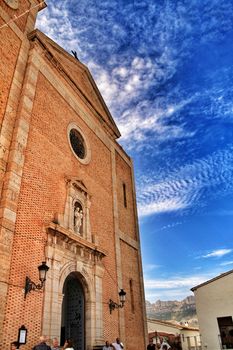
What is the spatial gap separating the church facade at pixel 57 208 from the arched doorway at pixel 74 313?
34mm

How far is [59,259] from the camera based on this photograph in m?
9.80

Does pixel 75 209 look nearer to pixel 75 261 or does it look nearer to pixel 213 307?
pixel 75 261

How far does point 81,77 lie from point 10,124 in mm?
7620

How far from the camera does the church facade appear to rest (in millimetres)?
8438

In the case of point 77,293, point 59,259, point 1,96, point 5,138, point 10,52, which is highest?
point 10,52

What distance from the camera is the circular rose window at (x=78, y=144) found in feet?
43.6

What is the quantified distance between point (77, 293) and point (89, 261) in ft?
3.94

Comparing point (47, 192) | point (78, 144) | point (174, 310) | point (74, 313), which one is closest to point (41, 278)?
point (47, 192)

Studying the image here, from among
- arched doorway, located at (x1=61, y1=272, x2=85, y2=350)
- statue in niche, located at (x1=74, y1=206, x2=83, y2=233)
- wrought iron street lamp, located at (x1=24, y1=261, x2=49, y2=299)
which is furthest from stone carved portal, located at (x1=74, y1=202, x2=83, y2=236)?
wrought iron street lamp, located at (x1=24, y1=261, x2=49, y2=299)

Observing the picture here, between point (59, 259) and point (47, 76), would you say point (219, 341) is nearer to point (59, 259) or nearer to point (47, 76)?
point (59, 259)

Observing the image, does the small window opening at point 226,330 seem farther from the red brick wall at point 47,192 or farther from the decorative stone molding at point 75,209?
the decorative stone molding at point 75,209

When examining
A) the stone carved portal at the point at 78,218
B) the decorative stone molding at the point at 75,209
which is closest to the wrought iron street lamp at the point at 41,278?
the decorative stone molding at the point at 75,209

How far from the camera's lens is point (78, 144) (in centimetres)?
1397

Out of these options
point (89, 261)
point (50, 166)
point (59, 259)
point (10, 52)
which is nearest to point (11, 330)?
point (59, 259)
